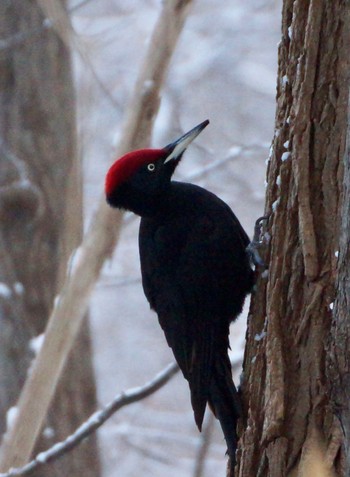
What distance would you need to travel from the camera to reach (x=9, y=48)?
188 inches

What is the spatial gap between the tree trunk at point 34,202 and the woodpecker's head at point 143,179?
1119mm

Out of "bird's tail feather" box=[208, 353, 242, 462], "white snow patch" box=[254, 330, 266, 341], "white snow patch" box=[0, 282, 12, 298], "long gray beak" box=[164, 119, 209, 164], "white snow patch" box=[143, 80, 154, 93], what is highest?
"white snow patch" box=[143, 80, 154, 93]

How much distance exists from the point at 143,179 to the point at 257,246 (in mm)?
774

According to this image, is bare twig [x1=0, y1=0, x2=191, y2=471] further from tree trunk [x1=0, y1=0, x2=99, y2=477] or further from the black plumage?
tree trunk [x1=0, y1=0, x2=99, y2=477]

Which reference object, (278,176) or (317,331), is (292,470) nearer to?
(317,331)

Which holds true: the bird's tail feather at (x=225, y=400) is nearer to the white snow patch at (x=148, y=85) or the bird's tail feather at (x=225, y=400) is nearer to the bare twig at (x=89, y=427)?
the bare twig at (x=89, y=427)

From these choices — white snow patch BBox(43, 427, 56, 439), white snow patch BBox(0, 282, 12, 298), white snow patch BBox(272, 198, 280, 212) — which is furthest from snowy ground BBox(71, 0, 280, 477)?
white snow patch BBox(272, 198, 280, 212)

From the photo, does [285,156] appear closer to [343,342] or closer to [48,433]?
[343,342]

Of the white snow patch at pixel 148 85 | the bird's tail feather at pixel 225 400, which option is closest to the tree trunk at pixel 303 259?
the bird's tail feather at pixel 225 400

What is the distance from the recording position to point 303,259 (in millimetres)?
2234

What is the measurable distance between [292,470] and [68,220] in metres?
1.82

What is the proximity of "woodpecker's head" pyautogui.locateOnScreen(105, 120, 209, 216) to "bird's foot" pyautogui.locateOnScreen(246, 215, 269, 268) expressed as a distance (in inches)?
22.6

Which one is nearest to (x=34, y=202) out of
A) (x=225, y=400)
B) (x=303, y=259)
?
(x=225, y=400)

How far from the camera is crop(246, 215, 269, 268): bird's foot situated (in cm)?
264
